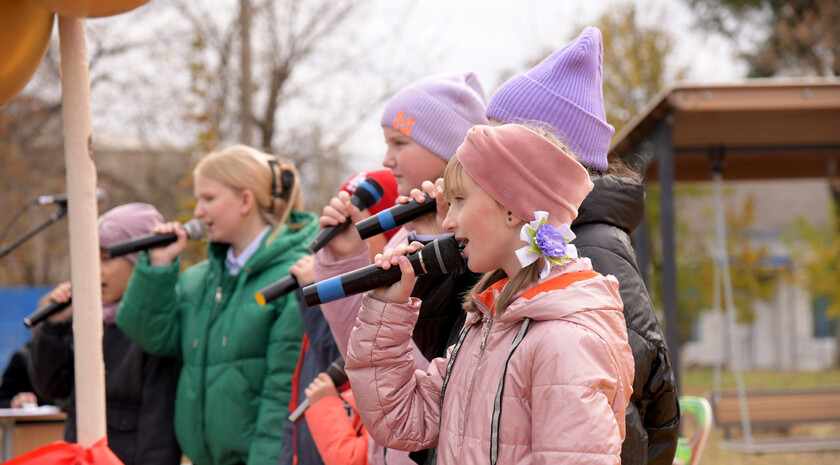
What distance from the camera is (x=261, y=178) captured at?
3.40m

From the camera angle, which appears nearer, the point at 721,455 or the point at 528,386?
the point at 528,386

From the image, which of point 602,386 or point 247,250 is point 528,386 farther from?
point 247,250

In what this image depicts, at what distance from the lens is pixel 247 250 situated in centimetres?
332

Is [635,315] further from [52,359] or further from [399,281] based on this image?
[52,359]

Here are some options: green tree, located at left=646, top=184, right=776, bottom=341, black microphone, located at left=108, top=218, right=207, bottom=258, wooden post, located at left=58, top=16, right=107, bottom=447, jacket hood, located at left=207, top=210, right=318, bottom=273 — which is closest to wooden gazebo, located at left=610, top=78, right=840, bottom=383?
jacket hood, located at left=207, top=210, right=318, bottom=273

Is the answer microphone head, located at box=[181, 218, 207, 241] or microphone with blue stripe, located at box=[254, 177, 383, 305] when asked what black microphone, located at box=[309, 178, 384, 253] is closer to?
microphone with blue stripe, located at box=[254, 177, 383, 305]

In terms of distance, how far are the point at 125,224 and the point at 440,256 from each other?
237cm

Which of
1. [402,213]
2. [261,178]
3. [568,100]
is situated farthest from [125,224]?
[568,100]

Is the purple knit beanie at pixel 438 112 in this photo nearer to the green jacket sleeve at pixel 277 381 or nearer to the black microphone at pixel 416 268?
the black microphone at pixel 416 268

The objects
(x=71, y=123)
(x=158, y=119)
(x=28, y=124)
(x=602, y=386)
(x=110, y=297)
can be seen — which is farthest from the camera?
(x=28, y=124)

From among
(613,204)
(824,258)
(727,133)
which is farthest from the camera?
(824,258)

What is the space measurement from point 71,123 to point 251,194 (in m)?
1.01

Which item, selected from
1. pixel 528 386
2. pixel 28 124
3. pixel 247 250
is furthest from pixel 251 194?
pixel 28 124

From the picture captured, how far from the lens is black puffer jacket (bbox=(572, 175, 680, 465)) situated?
6.10 feet
